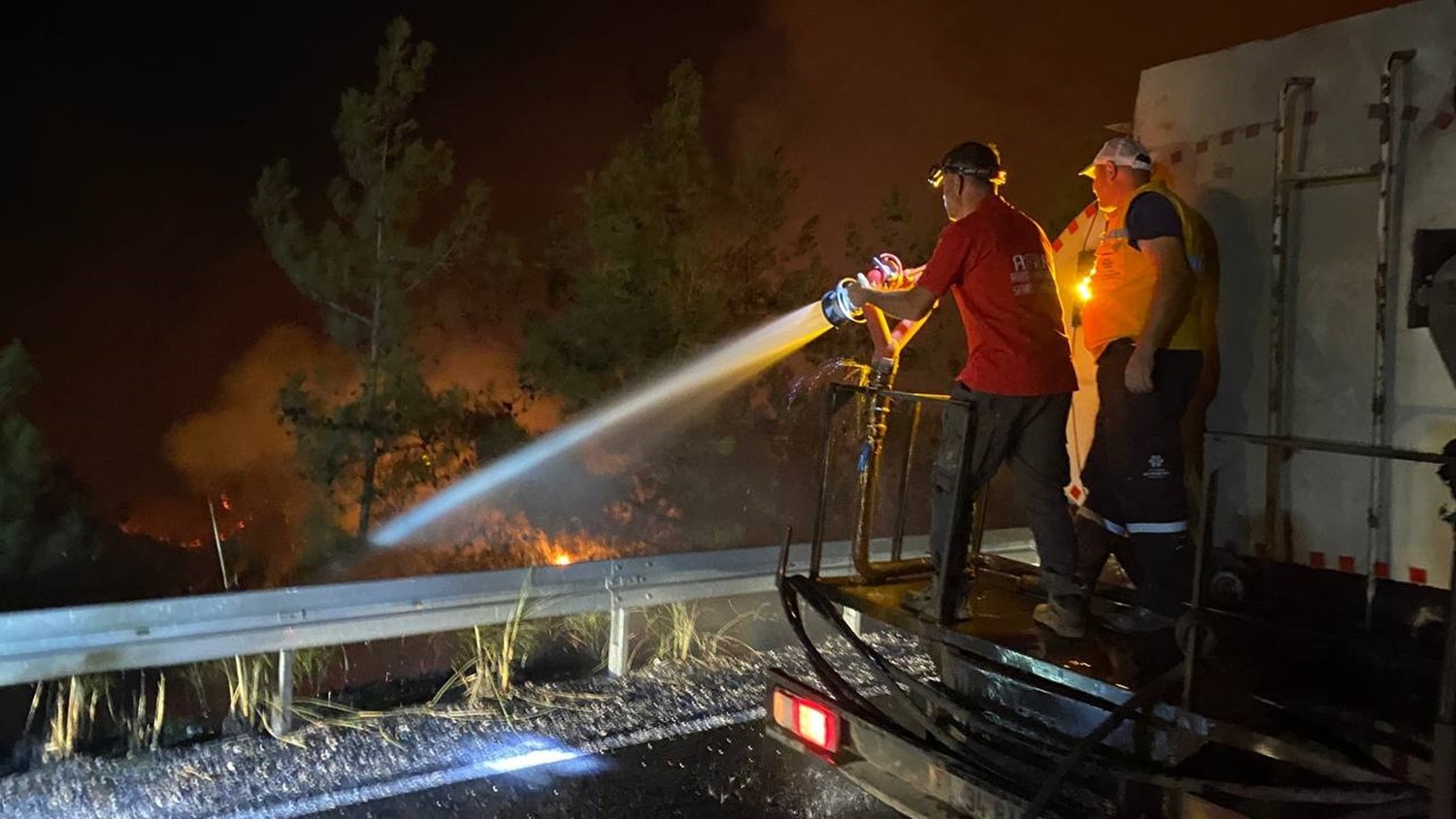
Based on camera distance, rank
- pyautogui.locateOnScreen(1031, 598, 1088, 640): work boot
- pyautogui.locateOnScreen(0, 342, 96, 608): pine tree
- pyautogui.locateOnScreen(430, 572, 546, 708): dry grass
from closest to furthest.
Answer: pyautogui.locateOnScreen(1031, 598, 1088, 640): work boot → pyautogui.locateOnScreen(430, 572, 546, 708): dry grass → pyautogui.locateOnScreen(0, 342, 96, 608): pine tree

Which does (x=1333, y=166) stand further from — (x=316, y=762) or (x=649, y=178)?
(x=649, y=178)

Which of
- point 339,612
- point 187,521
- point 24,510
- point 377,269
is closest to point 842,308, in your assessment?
point 339,612

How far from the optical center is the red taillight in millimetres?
3602

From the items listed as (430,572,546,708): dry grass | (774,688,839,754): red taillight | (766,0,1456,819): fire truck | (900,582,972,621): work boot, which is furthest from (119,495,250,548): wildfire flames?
(900,582,972,621): work boot

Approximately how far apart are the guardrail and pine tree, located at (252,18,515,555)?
4.21 meters

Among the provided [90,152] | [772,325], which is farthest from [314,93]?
[772,325]

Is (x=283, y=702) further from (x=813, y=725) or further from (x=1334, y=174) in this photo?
(x=1334, y=174)

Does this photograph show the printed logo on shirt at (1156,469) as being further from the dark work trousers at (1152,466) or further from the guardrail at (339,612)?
the guardrail at (339,612)

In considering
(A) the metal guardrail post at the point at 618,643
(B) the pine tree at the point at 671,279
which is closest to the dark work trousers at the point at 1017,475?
(A) the metal guardrail post at the point at 618,643

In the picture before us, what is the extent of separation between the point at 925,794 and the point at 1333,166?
256 centimetres

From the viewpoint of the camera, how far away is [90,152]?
14609mm

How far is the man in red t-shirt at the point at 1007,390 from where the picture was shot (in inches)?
140

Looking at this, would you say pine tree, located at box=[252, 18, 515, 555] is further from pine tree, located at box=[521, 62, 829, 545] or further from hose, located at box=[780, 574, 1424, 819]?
hose, located at box=[780, 574, 1424, 819]

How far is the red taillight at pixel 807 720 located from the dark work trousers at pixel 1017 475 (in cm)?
56
